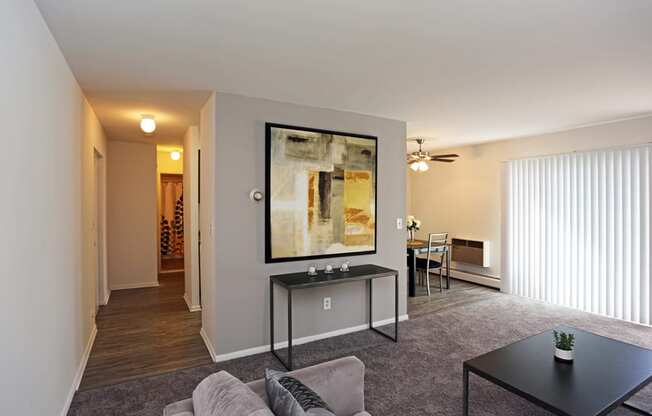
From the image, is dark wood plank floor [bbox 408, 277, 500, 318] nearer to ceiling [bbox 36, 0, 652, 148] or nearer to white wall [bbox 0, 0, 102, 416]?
ceiling [bbox 36, 0, 652, 148]

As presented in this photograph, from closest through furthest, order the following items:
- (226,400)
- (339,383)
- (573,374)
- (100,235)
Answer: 1. (226,400)
2. (339,383)
3. (573,374)
4. (100,235)

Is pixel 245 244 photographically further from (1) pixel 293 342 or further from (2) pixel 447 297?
(2) pixel 447 297

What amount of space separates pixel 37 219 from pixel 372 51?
7.14 ft

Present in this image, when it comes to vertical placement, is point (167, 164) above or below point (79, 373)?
above

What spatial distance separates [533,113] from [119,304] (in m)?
5.82

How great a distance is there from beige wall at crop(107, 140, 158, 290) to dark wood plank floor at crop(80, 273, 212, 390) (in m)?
0.58

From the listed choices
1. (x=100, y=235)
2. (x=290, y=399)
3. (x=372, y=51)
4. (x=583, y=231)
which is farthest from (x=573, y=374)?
(x=100, y=235)

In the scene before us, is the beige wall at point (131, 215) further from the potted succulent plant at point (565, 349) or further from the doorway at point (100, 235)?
the potted succulent plant at point (565, 349)

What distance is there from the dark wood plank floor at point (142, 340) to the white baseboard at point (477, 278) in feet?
14.9

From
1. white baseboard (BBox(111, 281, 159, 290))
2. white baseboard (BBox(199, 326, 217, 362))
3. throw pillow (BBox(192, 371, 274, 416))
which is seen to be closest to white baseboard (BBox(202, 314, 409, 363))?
white baseboard (BBox(199, 326, 217, 362))

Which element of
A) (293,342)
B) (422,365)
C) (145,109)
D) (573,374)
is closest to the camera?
(573,374)

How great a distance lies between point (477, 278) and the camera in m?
6.30

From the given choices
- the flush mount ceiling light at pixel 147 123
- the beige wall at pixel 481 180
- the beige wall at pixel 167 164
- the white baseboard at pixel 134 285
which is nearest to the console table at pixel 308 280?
the flush mount ceiling light at pixel 147 123

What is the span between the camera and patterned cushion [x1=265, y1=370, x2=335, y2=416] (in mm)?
1274
